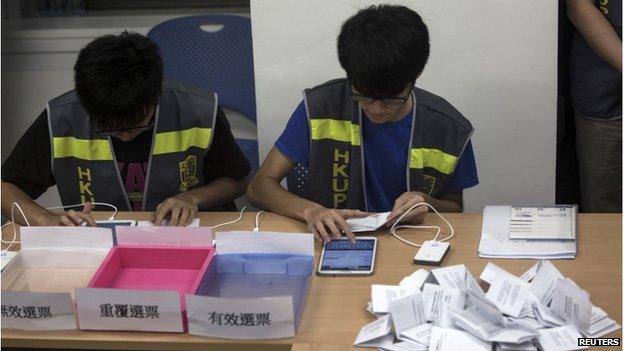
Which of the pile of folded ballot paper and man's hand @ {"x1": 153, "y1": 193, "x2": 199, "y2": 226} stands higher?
man's hand @ {"x1": 153, "y1": 193, "x2": 199, "y2": 226}

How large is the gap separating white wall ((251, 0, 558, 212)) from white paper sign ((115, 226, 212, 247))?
3.48 feet

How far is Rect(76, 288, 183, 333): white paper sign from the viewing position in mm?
2000

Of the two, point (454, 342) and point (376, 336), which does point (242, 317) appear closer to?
point (376, 336)

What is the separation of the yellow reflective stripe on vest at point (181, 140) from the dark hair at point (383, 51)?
542 millimetres

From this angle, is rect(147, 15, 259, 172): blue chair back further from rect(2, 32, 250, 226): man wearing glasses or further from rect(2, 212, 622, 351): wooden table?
rect(2, 212, 622, 351): wooden table

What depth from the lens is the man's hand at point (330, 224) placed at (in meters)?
2.39

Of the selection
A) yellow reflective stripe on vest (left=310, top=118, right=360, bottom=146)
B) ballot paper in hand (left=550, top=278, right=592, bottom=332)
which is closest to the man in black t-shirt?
yellow reflective stripe on vest (left=310, top=118, right=360, bottom=146)

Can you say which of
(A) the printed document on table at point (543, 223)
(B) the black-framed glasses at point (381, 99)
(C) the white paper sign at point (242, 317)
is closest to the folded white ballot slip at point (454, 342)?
(C) the white paper sign at point (242, 317)

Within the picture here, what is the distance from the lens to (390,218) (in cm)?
244

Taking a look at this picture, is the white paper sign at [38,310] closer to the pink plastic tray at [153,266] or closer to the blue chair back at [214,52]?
the pink plastic tray at [153,266]

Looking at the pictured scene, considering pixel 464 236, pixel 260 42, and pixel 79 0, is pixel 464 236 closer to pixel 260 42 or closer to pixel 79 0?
pixel 260 42

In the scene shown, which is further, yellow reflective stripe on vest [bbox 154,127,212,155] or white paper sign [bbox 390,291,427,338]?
yellow reflective stripe on vest [bbox 154,127,212,155]

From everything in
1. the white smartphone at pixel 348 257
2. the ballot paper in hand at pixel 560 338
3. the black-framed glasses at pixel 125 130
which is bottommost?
the ballot paper in hand at pixel 560 338

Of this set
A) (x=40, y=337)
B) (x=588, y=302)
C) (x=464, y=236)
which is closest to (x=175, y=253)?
(x=40, y=337)
